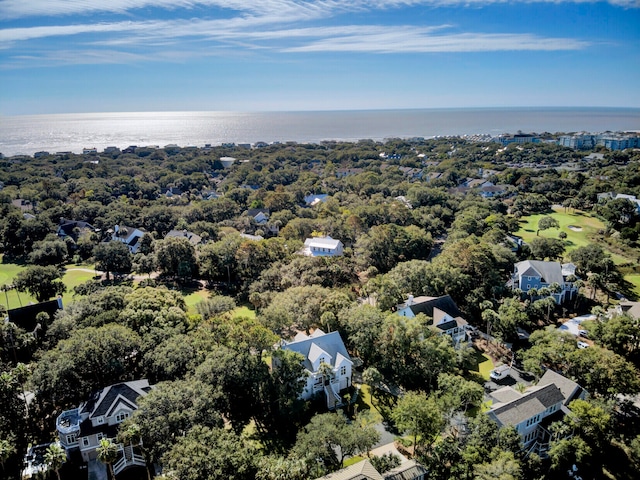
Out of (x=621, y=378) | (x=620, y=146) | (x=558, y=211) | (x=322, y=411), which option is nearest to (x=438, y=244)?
(x=558, y=211)

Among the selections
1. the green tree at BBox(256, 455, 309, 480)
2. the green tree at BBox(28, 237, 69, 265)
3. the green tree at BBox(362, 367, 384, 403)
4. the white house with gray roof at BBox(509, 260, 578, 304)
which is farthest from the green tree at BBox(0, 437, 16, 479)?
the white house with gray roof at BBox(509, 260, 578, 304)

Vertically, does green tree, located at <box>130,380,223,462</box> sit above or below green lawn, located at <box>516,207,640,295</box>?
above

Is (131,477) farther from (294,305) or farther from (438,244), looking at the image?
(438,244)

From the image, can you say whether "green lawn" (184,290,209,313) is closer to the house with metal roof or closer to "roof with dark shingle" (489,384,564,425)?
the house with metal roof

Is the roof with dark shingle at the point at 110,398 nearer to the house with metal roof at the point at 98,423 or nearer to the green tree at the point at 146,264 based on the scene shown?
the house with metal roof at the point at 98,423

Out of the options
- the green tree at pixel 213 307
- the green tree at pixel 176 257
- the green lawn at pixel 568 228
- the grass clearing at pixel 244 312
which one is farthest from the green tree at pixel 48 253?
the green lawn at pixel 568 228

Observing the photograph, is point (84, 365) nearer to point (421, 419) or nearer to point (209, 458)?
point (209, 458)

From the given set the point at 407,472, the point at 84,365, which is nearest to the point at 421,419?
the point at 407,472
